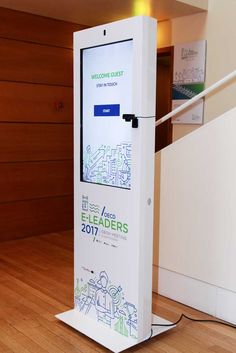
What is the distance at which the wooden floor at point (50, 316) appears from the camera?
261cm

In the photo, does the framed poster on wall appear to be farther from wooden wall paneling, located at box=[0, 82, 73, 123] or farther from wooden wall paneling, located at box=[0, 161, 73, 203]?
wooden wall paneling, located at box=[0, 161, 73, 203]

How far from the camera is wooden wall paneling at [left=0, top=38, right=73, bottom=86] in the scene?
15.4 feet

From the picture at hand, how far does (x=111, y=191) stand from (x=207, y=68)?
111 inches

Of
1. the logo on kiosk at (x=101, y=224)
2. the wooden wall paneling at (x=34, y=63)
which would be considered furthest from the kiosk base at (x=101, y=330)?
the wooden wall paneling at (x=34, y=63)

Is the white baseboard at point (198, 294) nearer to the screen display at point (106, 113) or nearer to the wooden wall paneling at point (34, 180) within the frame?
the screen display at point (106, 113)

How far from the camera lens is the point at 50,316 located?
3.02 metres

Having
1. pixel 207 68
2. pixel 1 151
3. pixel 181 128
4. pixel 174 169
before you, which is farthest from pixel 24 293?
pixel 207 68

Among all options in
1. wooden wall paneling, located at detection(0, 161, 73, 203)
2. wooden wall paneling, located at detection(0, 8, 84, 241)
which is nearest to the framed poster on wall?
wooden wall paneling, located at detection(0, 8, 84, 241)

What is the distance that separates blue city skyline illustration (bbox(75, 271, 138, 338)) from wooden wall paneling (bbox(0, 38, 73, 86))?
2821mm

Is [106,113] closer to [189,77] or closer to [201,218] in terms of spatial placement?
[201,218]

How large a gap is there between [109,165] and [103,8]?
2738 millimetres

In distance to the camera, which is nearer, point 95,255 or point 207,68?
point 95,255

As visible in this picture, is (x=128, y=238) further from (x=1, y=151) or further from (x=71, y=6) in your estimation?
(x=71, y=6)

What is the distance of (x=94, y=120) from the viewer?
2.68 m
